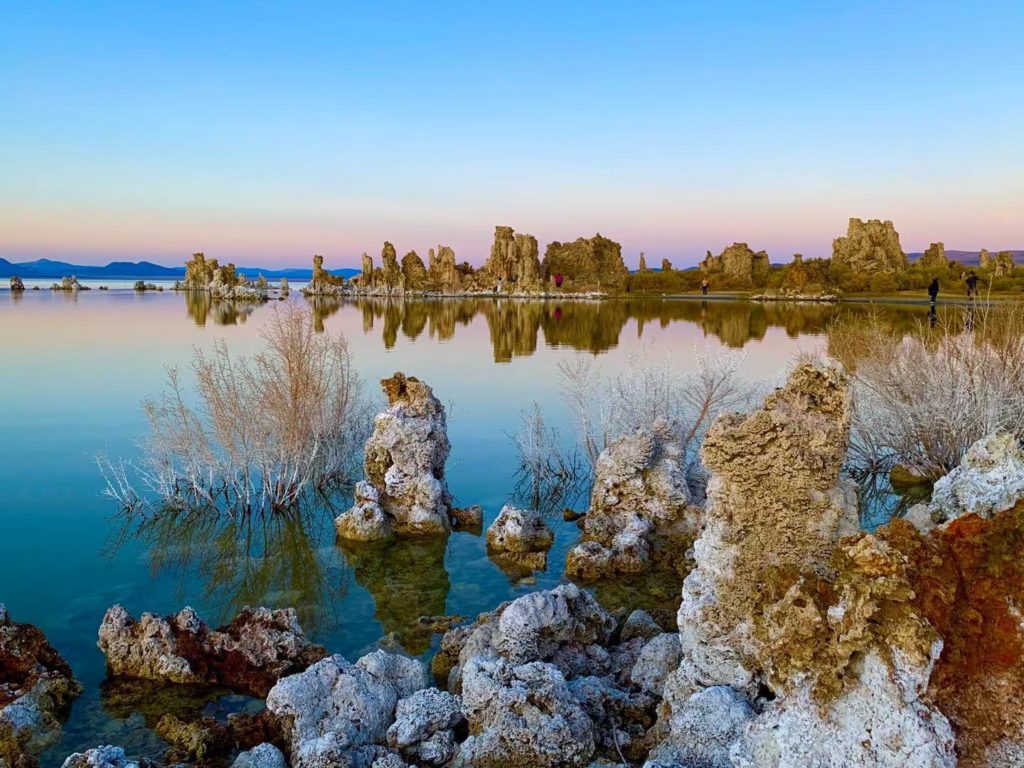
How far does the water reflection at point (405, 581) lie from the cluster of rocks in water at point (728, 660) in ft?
2.94

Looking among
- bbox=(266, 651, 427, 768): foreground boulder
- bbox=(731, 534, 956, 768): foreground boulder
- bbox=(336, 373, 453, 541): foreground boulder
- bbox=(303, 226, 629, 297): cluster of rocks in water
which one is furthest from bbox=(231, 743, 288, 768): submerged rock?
bbox=(303, 226, 629, 297): cluster of rocks in water

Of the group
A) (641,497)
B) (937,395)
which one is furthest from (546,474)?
(937,395)

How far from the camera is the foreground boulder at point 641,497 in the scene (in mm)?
13969

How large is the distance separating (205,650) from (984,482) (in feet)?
29.3

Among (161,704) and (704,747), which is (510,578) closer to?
(161,704)

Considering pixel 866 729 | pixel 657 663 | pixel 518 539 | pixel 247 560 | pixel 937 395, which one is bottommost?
pixel 247 560

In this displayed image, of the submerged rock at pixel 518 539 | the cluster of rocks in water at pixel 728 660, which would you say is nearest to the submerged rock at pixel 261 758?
the cluster of rocks in water at pixel 728 660

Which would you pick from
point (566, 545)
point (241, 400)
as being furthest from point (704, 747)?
point (241, 400)

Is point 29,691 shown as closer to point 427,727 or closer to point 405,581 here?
point 427,727

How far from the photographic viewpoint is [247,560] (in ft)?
45.0

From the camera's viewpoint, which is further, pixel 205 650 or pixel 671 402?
pixel 671 402

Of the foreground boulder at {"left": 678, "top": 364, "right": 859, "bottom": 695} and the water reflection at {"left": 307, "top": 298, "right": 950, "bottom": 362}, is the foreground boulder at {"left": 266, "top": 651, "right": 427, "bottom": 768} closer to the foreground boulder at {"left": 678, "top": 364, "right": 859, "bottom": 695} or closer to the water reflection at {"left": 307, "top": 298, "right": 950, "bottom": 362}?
the foreground boulder at {"left": 678, "top": 364, "right": 859, "bottom": 695}

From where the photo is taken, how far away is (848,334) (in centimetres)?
2366

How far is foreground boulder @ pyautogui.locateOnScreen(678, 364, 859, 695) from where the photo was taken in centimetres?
696
